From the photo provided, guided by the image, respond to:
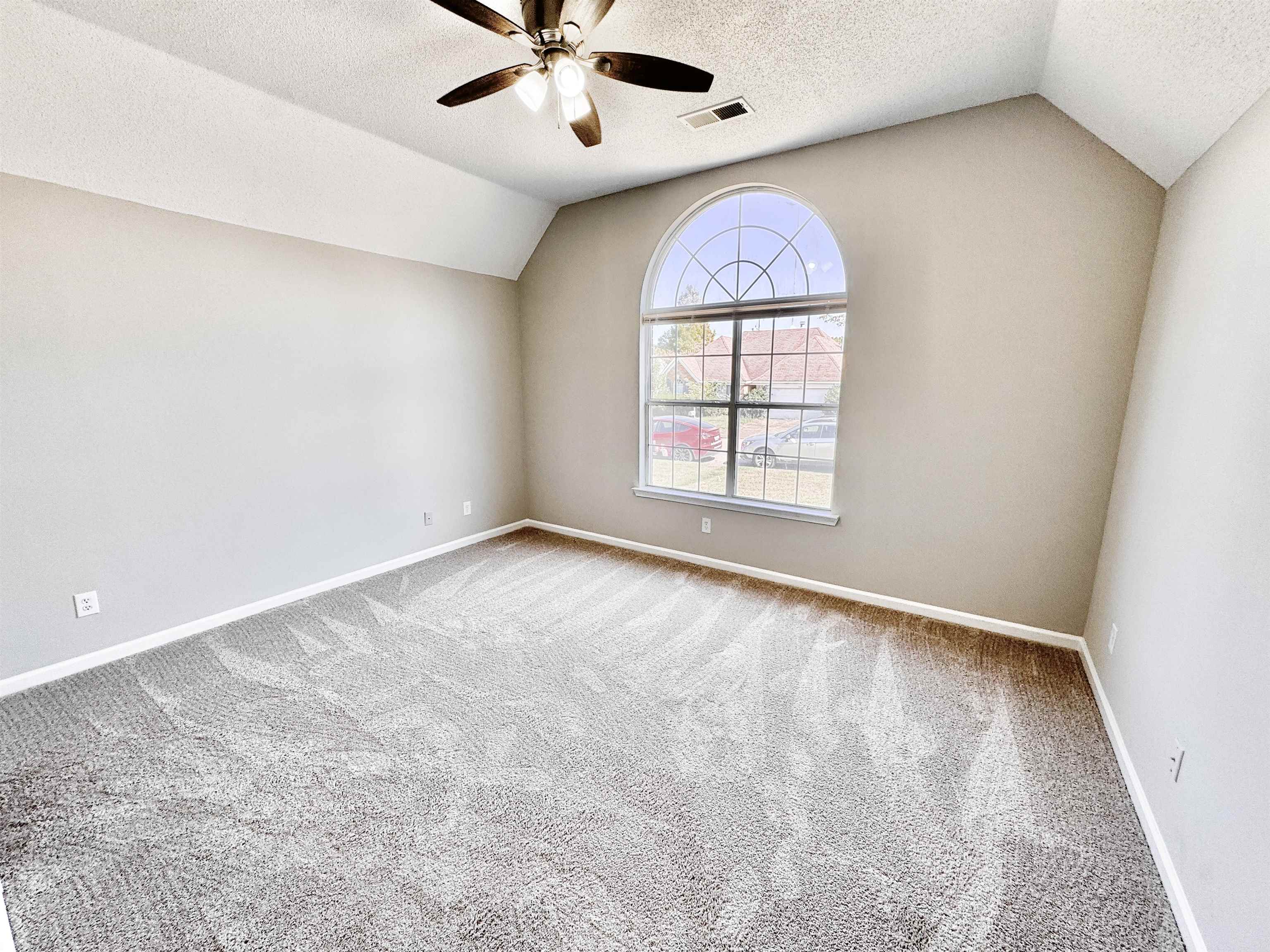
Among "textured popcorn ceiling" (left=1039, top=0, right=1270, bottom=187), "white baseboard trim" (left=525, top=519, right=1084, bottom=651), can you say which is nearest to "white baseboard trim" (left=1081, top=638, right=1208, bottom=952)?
"white baseboard trim" (left=525, top=519, right=1084, bottom=651)

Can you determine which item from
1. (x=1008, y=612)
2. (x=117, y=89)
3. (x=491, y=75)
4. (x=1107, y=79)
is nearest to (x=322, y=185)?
(x=117, y=89)

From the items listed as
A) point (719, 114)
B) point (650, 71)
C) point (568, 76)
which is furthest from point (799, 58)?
point (568, 76)

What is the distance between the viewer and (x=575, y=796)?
1726 millimetres

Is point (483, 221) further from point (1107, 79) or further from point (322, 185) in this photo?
point (1107, 79)

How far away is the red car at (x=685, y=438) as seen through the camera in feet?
12.2

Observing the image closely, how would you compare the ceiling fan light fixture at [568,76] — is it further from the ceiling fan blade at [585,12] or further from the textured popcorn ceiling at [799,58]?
the textured popcorn ceiling at [799,58]

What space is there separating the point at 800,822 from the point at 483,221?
3.99 metres

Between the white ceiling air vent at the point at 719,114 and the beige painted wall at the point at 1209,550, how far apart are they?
1.75 m

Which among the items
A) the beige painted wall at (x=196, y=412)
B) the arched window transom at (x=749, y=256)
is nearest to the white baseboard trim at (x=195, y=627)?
the beige painted wall at (x=196, y=412)

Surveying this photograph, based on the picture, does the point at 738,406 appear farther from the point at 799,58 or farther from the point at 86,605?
the point at 86,605

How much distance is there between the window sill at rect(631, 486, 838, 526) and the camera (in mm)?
3201

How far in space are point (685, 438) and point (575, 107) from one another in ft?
7.49

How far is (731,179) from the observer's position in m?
3.25

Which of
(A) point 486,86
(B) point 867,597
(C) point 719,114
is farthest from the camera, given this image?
(B) point 867,597
